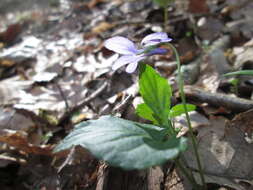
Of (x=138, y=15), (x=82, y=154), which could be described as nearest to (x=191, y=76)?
(x=82, y=154)

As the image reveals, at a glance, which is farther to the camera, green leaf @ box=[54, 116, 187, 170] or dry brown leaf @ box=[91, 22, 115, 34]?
dry brown leaf @ box=[91, 22, 115, 34]

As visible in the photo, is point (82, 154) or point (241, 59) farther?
point (241, 59)

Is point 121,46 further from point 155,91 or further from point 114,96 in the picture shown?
point 114,96

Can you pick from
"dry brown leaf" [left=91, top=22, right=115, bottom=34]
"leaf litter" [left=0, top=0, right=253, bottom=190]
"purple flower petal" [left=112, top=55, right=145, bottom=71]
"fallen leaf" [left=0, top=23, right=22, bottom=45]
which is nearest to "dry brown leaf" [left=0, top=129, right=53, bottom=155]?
"leaf litter" [left=0, top=0, right=253, bottom=190]

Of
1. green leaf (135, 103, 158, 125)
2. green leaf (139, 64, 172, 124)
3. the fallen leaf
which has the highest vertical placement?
green leaf (139, 64, 172, 124)

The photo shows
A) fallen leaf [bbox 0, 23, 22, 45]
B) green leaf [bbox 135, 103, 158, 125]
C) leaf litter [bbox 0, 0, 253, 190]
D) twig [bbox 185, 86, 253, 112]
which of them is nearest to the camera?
green leaf [bbox 135, 103, 158, 125]

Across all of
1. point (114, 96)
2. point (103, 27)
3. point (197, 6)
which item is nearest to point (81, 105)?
point (114, 96)

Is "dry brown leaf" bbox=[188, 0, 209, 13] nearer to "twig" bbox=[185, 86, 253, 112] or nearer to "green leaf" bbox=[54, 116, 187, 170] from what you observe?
"twig" bbox=[185, 86, 253, 112]

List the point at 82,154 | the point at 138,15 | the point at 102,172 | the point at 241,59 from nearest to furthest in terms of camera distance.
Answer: the point at 102,172, the point at 82,154, the point at 241,59, the point at 138,15

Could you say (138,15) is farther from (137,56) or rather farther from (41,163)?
(137,56)
